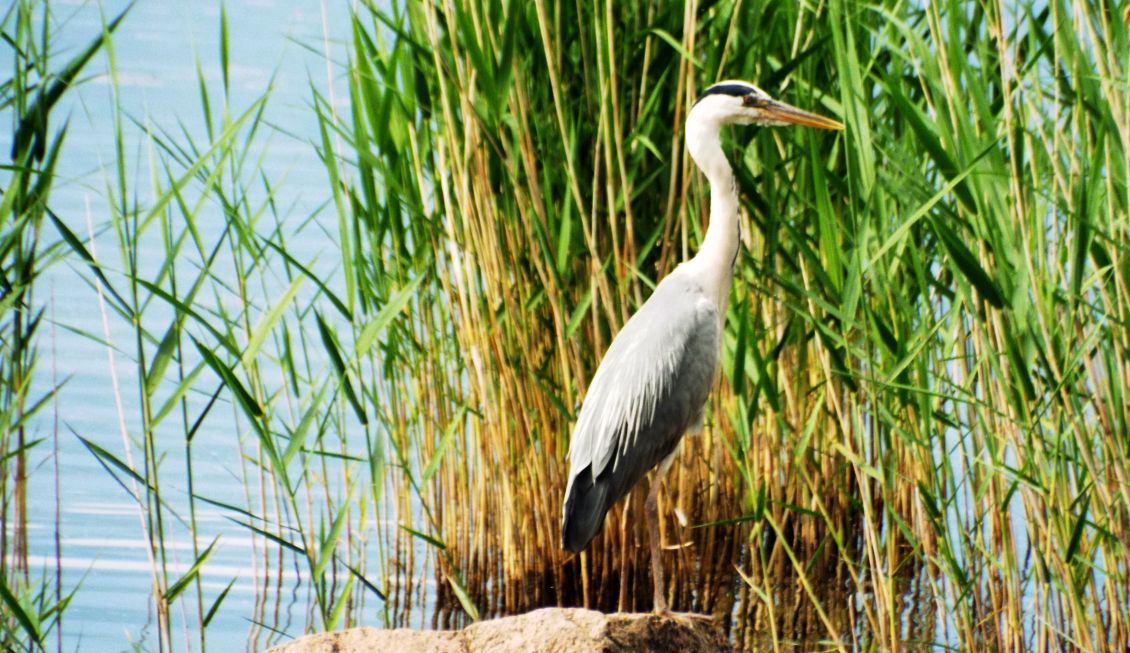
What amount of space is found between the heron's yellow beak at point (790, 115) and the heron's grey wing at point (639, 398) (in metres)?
0.40

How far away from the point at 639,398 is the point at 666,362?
10 centimetres

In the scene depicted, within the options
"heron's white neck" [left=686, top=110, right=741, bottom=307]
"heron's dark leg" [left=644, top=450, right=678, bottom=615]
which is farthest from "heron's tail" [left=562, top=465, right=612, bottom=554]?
"heron's white neck" [left=686, top=110, right=741, bottom=307]

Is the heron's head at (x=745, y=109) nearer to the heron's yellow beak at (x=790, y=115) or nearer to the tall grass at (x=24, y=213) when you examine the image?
the heron's yellow beak at (x=790, y=115)

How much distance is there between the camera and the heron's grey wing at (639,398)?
9.32ft

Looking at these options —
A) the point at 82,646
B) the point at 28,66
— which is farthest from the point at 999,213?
the point at 82,646

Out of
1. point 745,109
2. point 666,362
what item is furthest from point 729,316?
point 745,109

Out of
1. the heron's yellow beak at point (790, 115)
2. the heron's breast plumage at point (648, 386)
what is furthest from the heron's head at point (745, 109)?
the heron's breast plumage at point (648, 386)

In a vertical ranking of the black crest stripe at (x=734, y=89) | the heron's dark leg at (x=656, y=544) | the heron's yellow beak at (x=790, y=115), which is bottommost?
the heron's dark leg at (x=656, y=544)

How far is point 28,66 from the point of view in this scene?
2402 millimetres

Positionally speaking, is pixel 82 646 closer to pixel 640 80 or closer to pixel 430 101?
pixel 430 101

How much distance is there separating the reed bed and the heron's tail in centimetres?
26

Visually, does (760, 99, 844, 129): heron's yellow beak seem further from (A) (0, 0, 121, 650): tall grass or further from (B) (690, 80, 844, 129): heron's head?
(A) (0, 0, 121, 650): tall grass

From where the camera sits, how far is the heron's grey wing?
284cm

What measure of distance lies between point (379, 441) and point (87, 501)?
9.79ft
